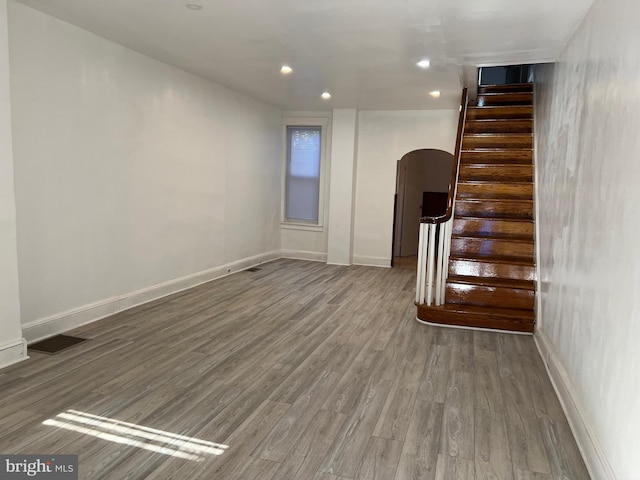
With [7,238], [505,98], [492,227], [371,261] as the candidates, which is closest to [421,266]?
[492,227]

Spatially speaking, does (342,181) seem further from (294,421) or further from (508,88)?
(294,421)

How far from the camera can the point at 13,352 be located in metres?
3.42

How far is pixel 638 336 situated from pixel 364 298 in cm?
405

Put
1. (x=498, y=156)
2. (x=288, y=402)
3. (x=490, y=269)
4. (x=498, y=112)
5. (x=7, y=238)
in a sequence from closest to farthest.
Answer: (x=288, y=402)
(x=7, y=238)
(x=490, y=269)
(x=498, y=156)
(x=498, y=112)

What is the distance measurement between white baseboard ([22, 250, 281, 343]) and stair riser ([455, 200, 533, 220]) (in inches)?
134

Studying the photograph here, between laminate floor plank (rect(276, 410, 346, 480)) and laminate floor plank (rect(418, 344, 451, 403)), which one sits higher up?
laminate floor plank (rect(418, 344, 451, 403))

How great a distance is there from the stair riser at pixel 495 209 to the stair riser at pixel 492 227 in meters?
0.18

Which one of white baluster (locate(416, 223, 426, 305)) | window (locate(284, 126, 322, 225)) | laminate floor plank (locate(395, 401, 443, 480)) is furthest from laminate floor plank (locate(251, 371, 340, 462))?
window (locate(284, 126, 322, 225))

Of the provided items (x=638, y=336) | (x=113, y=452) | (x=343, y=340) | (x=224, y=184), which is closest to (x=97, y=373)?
(x=113, y=452)

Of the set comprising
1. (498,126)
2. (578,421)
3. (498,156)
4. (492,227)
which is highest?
(498,126)

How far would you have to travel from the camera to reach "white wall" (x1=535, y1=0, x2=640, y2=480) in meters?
2.03

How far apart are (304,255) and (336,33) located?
5.15 meters

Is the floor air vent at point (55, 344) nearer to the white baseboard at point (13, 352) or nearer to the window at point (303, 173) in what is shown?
the white baseboard at point (13, 352)

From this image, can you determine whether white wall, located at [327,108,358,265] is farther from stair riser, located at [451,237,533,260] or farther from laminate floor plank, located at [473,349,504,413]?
laminate floor plank, located at [473,349,504,413]
